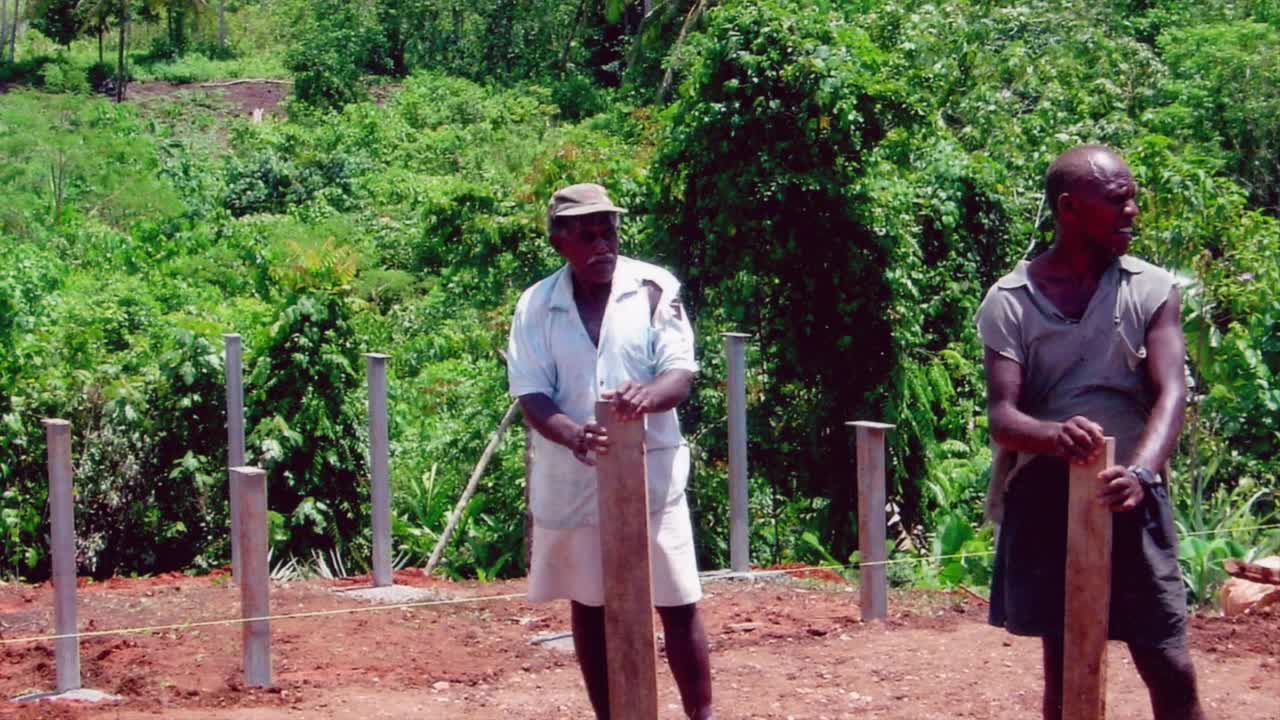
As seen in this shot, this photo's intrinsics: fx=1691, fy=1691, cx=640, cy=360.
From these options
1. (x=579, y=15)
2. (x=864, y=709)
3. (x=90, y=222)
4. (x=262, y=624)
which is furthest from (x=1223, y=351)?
(x=579, y=15)

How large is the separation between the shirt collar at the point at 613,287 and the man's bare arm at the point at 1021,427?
904mm

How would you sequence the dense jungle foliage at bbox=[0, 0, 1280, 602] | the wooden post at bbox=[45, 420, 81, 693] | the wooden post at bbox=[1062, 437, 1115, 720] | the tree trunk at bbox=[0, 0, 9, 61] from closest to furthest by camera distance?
the wooden post at bbox=[1062, 437, 1115, 720] → the wooden post at bbox=[45, 420, 81, 693] → the dense jungle foliage at bbox=[0, 0, 1280, 602] → the tree trunk at bbox=[0, 0, 9, 61]

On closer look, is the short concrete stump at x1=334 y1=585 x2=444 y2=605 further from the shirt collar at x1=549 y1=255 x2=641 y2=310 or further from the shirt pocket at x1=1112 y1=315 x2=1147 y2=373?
the shirt pocket at x1=1112 y1=315 x2=1147 y2=373

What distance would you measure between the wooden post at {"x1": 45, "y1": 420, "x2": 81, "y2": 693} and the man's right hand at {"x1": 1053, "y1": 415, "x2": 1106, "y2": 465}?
3.24m

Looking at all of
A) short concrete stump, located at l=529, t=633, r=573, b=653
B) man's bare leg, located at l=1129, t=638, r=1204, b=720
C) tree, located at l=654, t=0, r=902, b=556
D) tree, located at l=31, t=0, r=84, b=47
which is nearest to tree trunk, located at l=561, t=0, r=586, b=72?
tree, located at l=31, t=0, r=84, b=47

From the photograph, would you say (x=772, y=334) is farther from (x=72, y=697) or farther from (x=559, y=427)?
(x=559, y=427)

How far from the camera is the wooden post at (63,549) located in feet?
16.9

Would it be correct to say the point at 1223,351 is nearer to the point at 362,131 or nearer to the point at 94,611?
the point at 94,611

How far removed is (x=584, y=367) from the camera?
385 cm

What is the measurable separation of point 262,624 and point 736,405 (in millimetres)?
2154

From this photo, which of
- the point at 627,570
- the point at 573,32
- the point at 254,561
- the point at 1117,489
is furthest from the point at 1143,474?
the point at 573,32

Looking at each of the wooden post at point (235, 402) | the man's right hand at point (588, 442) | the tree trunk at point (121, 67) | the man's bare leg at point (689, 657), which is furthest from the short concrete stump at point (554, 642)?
the tree trunk at point (121, 67)

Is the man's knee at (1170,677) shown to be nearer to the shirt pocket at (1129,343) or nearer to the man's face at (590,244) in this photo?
the shirt pocket at (1129,343)

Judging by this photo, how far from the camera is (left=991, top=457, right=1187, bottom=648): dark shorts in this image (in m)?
3.33
